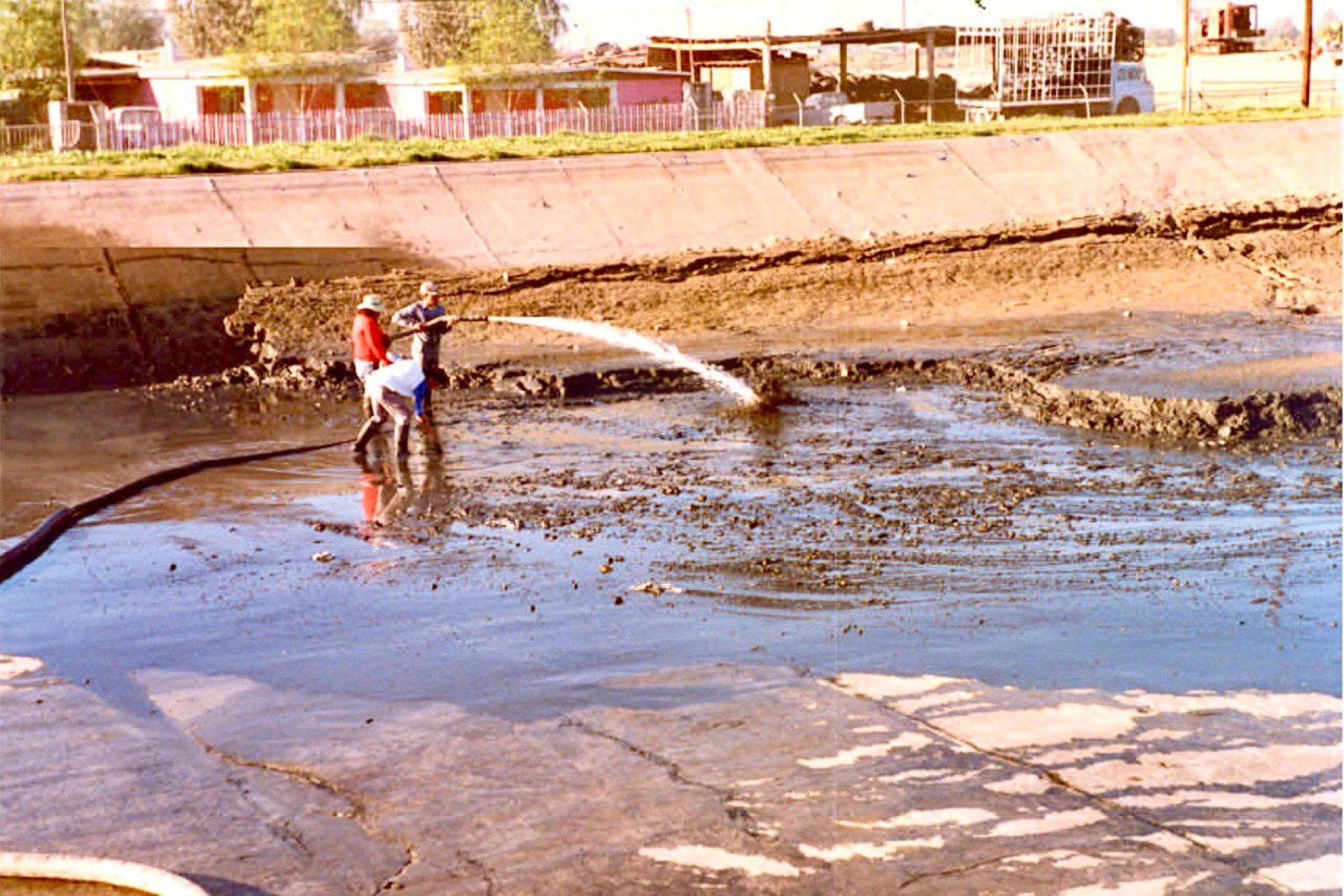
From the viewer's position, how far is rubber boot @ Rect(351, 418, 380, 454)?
16.3 metres

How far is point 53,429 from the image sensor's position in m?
18.5

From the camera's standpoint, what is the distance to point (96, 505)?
47.7 ft

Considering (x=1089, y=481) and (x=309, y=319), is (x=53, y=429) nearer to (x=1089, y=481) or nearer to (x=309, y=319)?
(x=309, y=319)

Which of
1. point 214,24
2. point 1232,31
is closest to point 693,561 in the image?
point 1232,31

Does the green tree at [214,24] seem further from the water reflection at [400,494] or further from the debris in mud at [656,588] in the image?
the debris in mud at [656,588]

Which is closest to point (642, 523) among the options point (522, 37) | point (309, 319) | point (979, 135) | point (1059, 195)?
point (309, 319)

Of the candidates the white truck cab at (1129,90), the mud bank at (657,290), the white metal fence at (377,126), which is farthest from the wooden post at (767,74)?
the mud bank at (657,290)

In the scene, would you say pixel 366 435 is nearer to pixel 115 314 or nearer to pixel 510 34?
pixel 115 314

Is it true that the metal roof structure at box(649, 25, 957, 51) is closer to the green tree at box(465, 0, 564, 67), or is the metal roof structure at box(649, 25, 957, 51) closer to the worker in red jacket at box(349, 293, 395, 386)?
the green tree at box(465, 0, 564, 67)

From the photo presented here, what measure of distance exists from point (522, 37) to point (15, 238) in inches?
1185

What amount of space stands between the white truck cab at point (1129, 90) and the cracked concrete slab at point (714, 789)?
40956mm

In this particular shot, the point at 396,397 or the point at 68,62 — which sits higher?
the point at 68,62

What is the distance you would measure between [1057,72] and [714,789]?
41027 mm

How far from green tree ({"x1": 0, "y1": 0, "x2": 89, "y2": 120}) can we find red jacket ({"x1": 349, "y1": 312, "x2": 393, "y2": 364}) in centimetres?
3853
